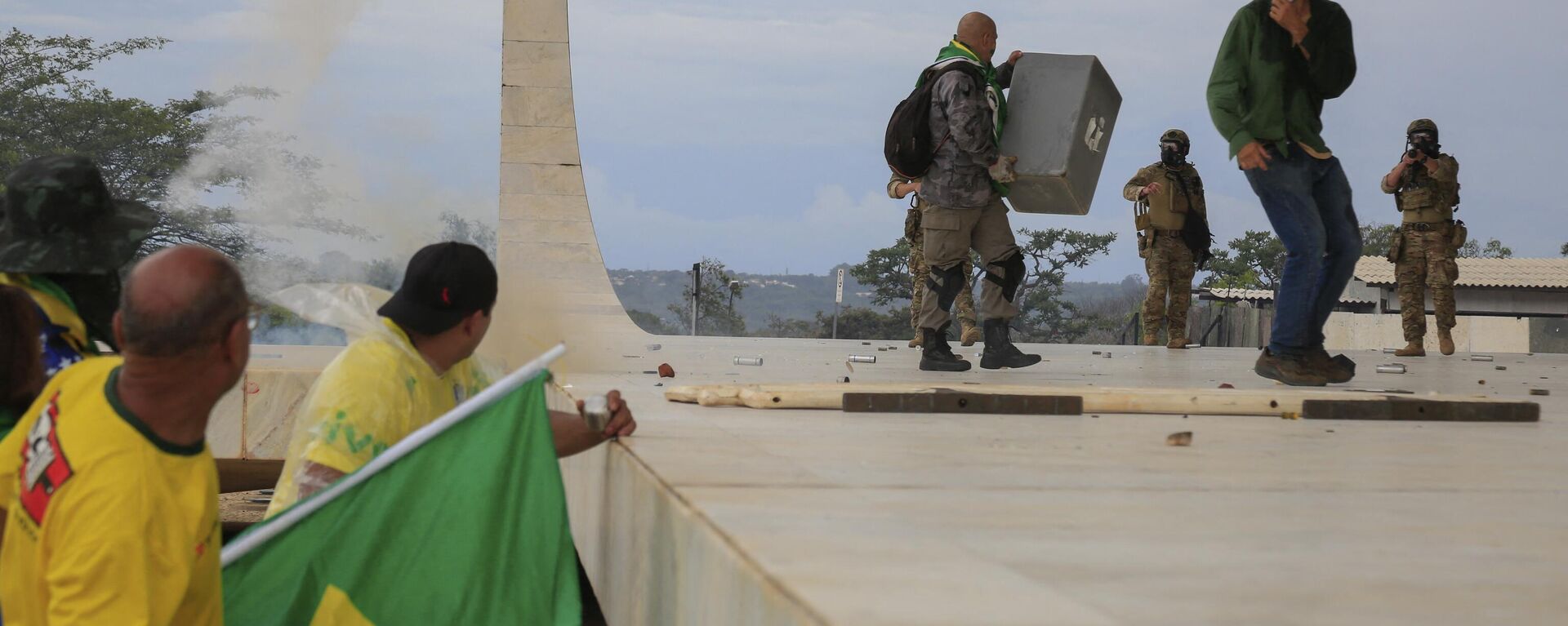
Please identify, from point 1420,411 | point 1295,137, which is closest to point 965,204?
point 1295,137

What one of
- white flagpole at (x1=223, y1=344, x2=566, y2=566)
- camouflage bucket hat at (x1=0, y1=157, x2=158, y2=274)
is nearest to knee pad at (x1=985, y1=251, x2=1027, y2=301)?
camouflage bucket hat at (x1=0, y1=157, x2=158, y2=274)

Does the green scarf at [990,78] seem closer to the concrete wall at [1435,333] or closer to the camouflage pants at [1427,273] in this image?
the camouflage pants at [1427,273]

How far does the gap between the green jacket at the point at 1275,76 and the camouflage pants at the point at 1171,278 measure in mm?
6567

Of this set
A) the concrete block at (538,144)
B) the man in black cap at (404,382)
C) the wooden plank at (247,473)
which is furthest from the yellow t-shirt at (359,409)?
the concrete block at (538,144)

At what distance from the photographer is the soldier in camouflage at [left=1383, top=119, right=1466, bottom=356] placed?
11773 mm

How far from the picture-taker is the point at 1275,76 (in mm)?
5574

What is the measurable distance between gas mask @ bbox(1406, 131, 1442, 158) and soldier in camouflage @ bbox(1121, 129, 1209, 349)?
5.73 feet

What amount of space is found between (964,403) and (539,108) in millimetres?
10894

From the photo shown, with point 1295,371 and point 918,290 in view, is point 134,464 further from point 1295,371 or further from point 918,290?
point 918,290

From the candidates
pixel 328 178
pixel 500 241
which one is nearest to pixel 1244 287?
pixel 328 178

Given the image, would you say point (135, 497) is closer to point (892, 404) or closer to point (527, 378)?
point (527, 378)

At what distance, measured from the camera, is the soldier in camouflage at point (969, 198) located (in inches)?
254

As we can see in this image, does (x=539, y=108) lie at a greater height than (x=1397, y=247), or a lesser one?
greater

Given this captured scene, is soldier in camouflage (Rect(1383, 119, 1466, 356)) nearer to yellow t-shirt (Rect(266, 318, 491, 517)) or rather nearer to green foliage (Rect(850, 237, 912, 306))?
yellow t-shirt (Rect(266, 318, 491, 517))
